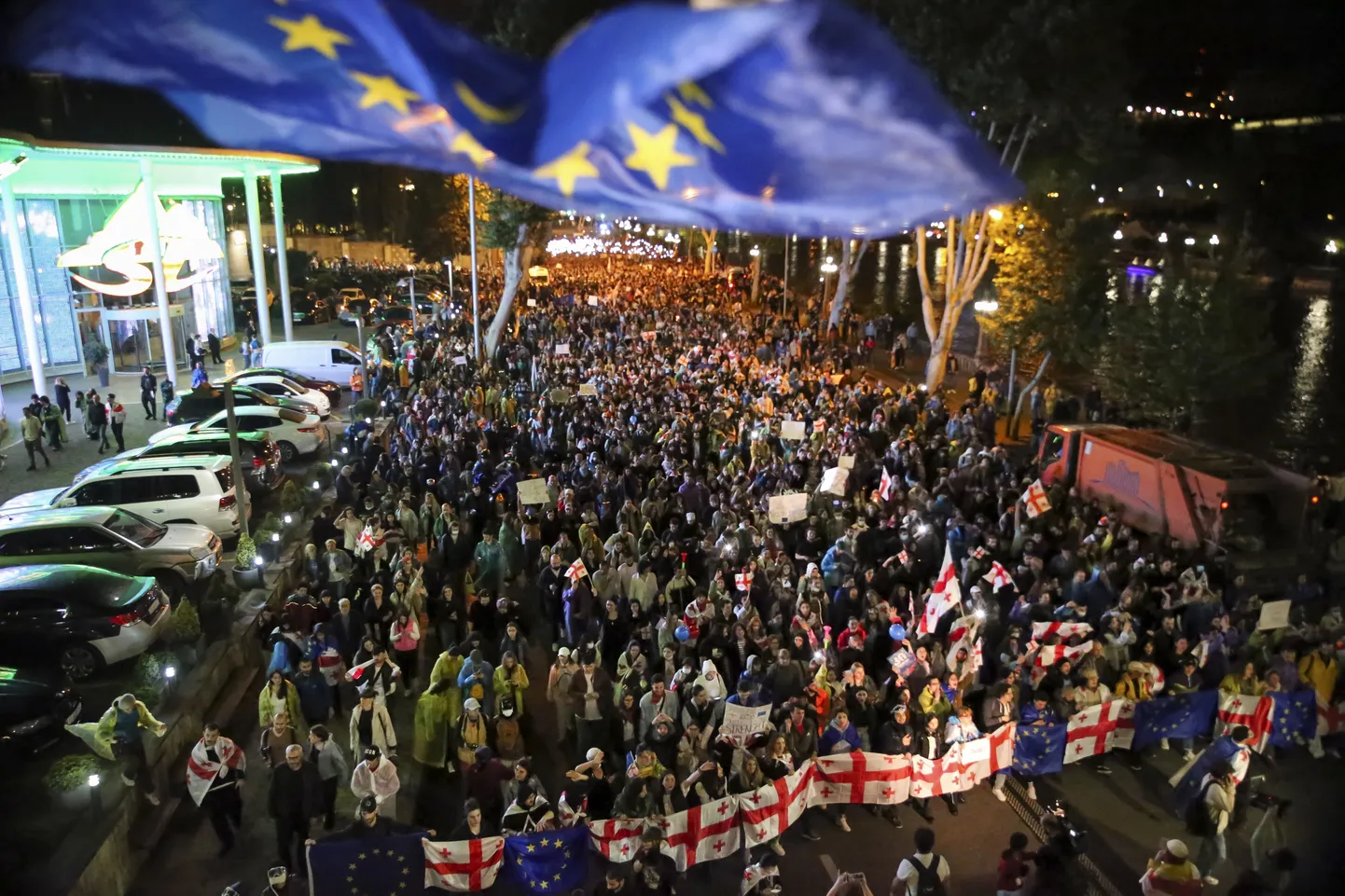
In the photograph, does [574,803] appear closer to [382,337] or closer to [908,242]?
[382,337]

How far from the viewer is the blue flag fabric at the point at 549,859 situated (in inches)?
282

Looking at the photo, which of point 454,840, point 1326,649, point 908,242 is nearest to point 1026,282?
point 1326,649

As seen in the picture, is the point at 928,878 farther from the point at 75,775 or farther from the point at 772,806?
the point at 75,775

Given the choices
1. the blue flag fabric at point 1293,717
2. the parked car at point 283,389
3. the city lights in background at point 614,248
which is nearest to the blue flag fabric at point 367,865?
A: the blue flag fabric at point 1293,717

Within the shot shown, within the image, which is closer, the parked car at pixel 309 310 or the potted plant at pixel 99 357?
the potted plant at pixel 99 357

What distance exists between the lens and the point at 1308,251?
54.1 metres

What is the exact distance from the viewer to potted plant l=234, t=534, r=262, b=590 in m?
13.0

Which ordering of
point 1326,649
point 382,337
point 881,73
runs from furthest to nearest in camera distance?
1. point 382,337
2. point 1326,649
3. point 881,73

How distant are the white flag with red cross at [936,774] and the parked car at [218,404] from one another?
666 inches

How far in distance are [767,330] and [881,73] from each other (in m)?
31.5

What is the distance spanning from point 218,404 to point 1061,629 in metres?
19.7

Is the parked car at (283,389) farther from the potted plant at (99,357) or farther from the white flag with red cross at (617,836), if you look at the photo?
the white flag with red cross at (617,836)

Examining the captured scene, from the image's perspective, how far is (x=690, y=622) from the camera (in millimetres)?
10141

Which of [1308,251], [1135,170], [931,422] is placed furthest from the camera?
[1308,251]
